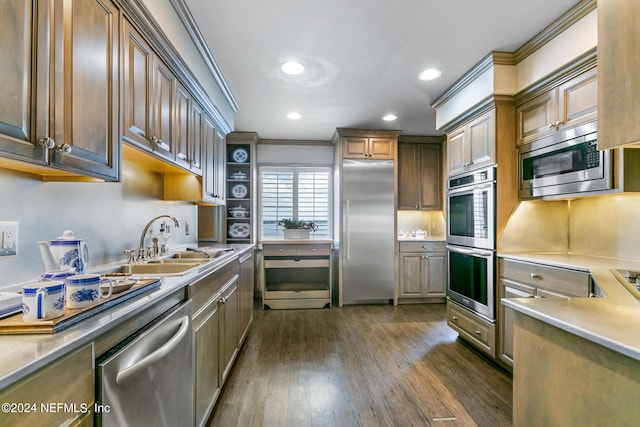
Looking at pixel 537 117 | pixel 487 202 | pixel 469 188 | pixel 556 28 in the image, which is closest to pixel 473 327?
pixel 487 202

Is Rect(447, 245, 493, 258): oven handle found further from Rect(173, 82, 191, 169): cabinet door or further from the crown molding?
Rect(173, 82, 191, 169): cabinet door

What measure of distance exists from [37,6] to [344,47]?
1.82 m

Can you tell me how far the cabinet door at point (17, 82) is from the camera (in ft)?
2.73

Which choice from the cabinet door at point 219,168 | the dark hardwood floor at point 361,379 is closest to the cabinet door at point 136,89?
the cabinet door at point 219,168

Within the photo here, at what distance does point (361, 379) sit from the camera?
2.32m

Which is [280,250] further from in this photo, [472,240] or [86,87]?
[86,87]

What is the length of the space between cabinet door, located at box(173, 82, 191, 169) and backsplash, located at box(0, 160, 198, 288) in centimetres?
29

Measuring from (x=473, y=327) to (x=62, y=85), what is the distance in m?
3.22

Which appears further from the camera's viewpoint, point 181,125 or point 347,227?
point 347,227

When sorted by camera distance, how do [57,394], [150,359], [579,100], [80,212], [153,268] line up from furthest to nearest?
[579,100] < [153,268] < [80,212] < [150,359] < [57,394]

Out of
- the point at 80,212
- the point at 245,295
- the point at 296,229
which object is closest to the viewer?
the point at 80,212

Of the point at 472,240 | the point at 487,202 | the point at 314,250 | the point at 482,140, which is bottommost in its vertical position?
the point at 314,250

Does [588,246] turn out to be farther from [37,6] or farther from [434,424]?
[37,6]

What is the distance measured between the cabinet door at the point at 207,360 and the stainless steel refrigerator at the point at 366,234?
2.52 m
